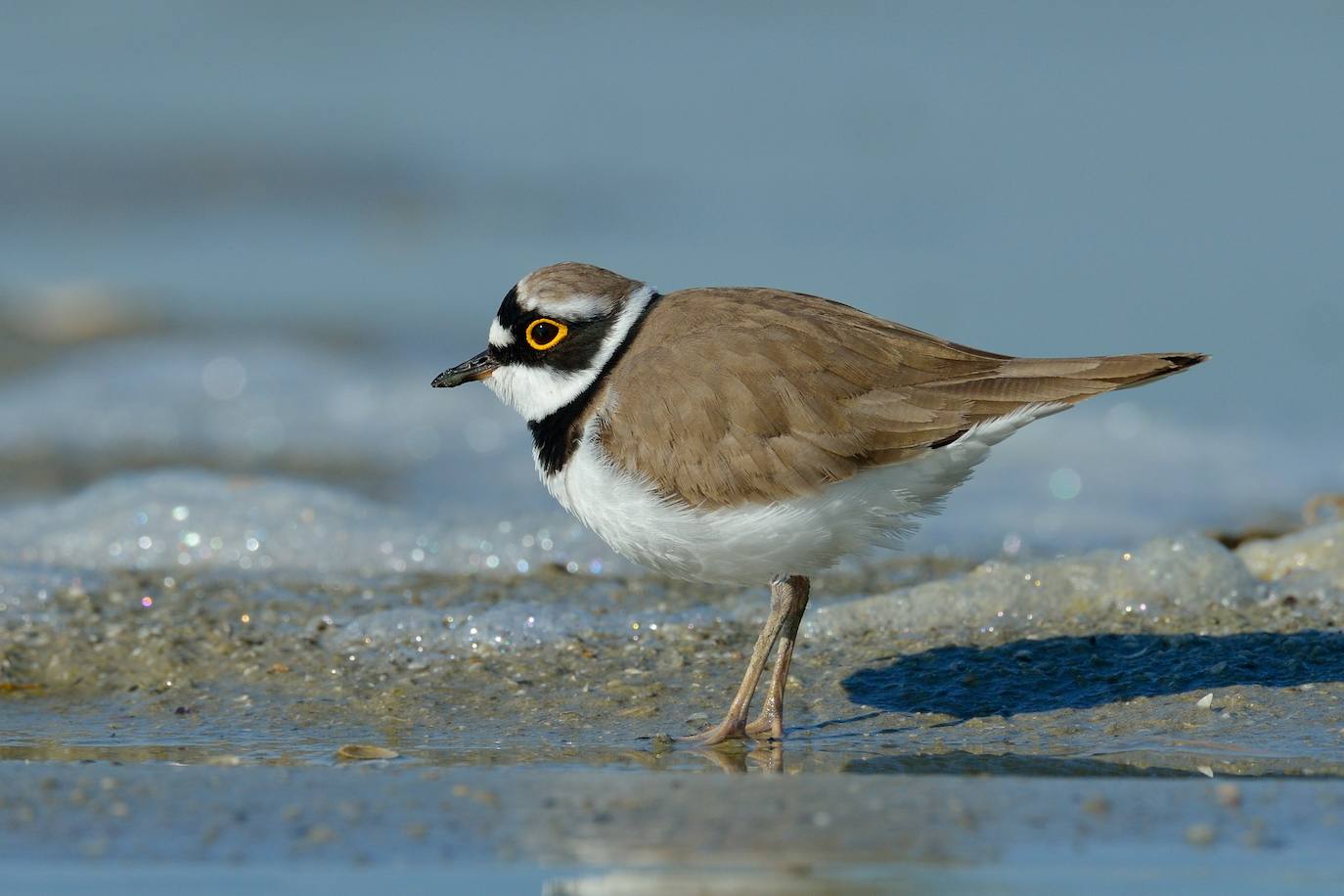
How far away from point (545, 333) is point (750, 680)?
1.29 metres

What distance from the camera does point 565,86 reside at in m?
18.2

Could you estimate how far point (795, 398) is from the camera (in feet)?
16.5

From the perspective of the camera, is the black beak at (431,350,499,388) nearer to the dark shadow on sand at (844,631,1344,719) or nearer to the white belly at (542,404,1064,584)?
the white belly at (542,404,1064,584)

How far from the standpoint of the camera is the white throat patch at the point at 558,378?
5.41 meters

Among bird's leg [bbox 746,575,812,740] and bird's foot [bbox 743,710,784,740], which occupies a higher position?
bird's leg [bbox 746,575,812,740]

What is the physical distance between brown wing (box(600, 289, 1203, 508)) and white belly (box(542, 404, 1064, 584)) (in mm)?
45

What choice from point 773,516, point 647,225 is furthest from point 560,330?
point 647,225

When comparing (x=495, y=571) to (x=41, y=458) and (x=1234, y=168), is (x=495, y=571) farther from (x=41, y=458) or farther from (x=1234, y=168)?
(x=1234, y=168)

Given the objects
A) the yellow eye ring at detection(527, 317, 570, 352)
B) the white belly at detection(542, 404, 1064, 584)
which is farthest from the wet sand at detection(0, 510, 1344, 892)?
the yellow eye ring at detection(527, 317, 570, 352)

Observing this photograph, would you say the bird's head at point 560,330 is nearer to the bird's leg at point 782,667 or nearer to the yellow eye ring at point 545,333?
the yellow eye ring at point 545,333

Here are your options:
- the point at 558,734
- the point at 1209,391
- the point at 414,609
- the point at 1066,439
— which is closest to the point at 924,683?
the point at 558,734

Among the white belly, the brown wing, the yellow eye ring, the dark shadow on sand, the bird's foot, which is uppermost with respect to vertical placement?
the yellow eye ring

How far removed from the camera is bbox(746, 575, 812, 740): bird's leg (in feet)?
16.7

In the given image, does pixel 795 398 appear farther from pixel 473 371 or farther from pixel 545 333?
pixel 473 371
